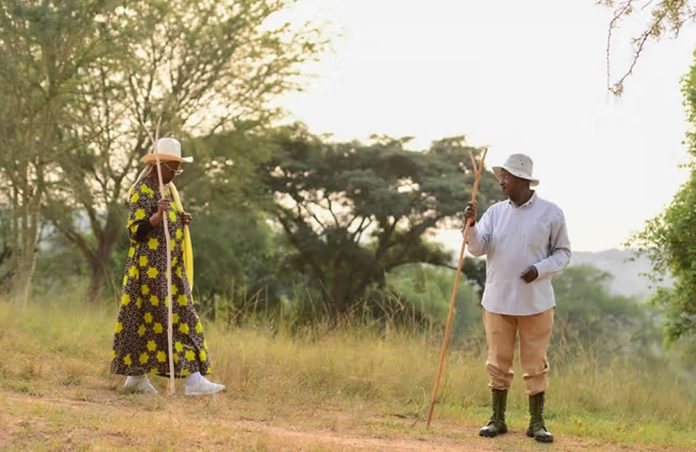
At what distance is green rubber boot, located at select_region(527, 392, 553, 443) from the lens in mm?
6395

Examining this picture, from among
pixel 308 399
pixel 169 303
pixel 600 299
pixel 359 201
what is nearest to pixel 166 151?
pixel 169 303

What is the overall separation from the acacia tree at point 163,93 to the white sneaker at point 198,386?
12.9 metres

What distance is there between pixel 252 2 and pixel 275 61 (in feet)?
4.96

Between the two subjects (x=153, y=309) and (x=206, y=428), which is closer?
(x=206, y=428)

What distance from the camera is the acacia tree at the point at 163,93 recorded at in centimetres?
2005

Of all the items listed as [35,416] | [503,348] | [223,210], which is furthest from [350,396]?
[223,210]

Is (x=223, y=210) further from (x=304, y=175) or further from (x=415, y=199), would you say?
(x=415, y=199)

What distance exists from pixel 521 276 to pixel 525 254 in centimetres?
18

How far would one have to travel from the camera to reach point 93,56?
16234 mm

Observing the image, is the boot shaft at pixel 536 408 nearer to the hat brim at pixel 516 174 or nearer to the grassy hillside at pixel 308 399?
the grassy hillside at pixel 308 399

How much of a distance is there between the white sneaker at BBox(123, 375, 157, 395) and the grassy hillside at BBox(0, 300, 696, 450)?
12cm

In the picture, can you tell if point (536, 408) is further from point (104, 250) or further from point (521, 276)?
point (104, 250)

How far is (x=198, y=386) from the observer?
7191mm

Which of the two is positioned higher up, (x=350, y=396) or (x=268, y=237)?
(x=268, y=237)
